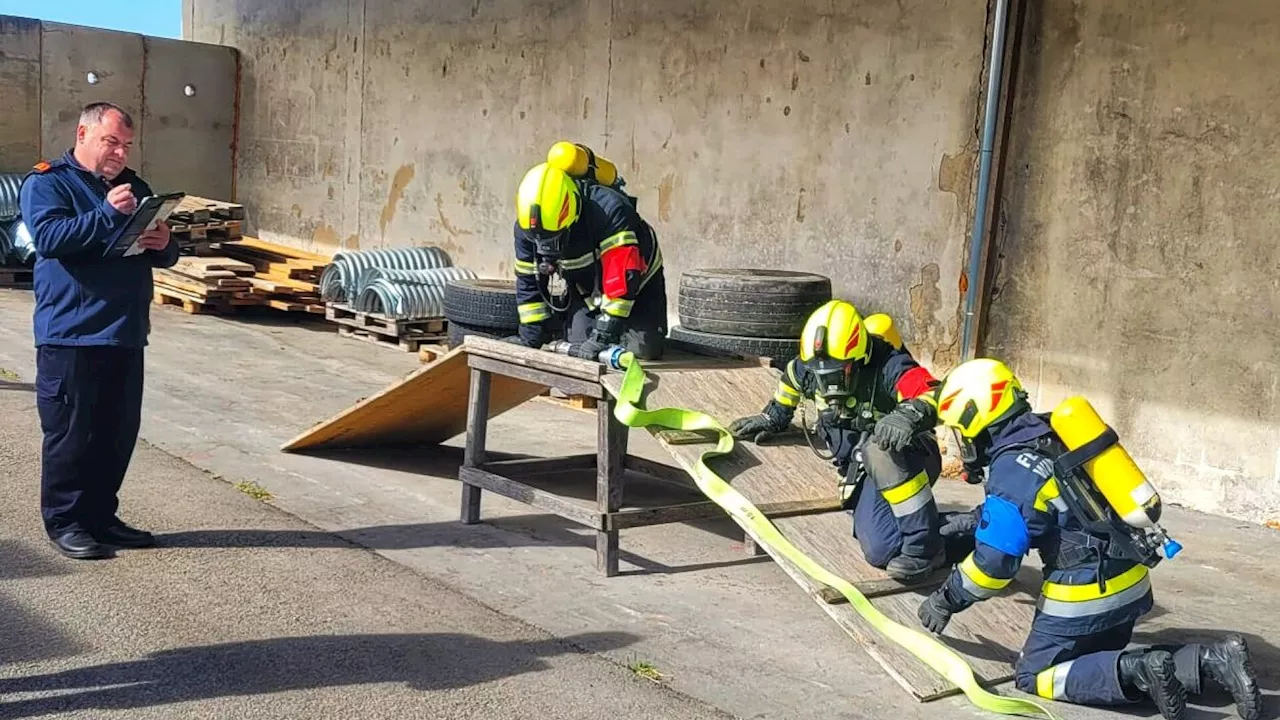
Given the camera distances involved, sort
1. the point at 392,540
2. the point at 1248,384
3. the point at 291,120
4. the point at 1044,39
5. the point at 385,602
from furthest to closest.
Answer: the point at 291,120 → the point at 1044,39 → the point at 1248,384 → the point at 392,540 → the point at 385,602

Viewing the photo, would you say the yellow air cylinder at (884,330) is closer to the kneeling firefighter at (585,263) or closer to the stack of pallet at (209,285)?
the kneeling firefighter at (585,263)

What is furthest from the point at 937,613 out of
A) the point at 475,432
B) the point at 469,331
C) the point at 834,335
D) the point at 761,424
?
the point at 469,331

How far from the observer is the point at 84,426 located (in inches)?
228

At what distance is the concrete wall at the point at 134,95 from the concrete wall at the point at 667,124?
0.97m

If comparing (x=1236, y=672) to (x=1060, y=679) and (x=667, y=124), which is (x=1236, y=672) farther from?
(x=667, y=124)

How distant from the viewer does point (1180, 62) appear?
795 cm

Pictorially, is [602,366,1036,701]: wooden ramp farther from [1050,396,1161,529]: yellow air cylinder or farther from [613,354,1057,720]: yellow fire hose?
[1050,396,1161,529]: yellow air cylinder

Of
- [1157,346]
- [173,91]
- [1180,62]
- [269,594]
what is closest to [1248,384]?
[1157,346]

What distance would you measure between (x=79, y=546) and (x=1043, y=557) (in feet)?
13.8

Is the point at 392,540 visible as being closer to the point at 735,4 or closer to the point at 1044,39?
the point at 1044,39

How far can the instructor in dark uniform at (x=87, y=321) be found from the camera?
18.4 ft

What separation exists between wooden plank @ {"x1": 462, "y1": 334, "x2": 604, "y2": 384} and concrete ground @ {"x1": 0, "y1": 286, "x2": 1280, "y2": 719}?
952 mm

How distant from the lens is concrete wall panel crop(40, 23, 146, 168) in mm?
17078

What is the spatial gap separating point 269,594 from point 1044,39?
20.3 ft
